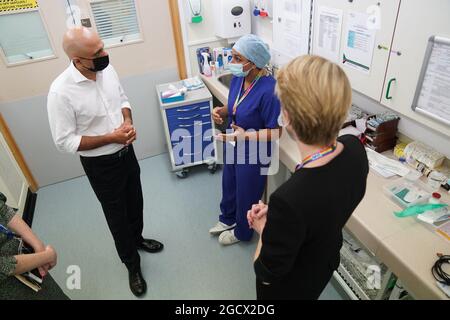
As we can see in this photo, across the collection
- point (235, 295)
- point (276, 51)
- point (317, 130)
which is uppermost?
point (317, 130)

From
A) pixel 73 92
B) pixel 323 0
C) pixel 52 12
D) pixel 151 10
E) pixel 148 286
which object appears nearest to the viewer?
pixel 73 92

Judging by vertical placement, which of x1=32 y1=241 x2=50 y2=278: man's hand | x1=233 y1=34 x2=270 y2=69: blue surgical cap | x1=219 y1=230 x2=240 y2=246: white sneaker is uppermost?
x1=233 y1=34 x2=270 y2=69: blue surgical cap

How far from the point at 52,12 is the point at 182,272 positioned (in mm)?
2225

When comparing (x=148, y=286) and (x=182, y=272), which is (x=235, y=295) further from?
(x=148, y=286)

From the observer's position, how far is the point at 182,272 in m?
2.07

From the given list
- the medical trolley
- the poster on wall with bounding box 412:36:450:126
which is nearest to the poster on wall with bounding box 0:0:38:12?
the medical trolley

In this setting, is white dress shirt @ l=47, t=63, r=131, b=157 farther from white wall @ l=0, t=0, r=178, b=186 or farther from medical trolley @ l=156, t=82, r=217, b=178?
white wall @ l=0, t=0, r=178, b=186

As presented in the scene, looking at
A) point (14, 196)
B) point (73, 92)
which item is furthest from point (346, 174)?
point (14, 196)

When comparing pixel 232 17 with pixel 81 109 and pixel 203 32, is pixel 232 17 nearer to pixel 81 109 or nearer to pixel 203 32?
pixel 203 32

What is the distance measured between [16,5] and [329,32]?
7.45 feet

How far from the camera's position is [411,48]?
1410mm

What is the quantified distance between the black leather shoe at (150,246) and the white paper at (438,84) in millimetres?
1870

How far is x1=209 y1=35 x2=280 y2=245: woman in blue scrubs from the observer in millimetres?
1613

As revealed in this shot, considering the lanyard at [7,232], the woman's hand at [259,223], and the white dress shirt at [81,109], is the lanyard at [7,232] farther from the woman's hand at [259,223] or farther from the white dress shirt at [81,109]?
the woman's hand at [259,223]
